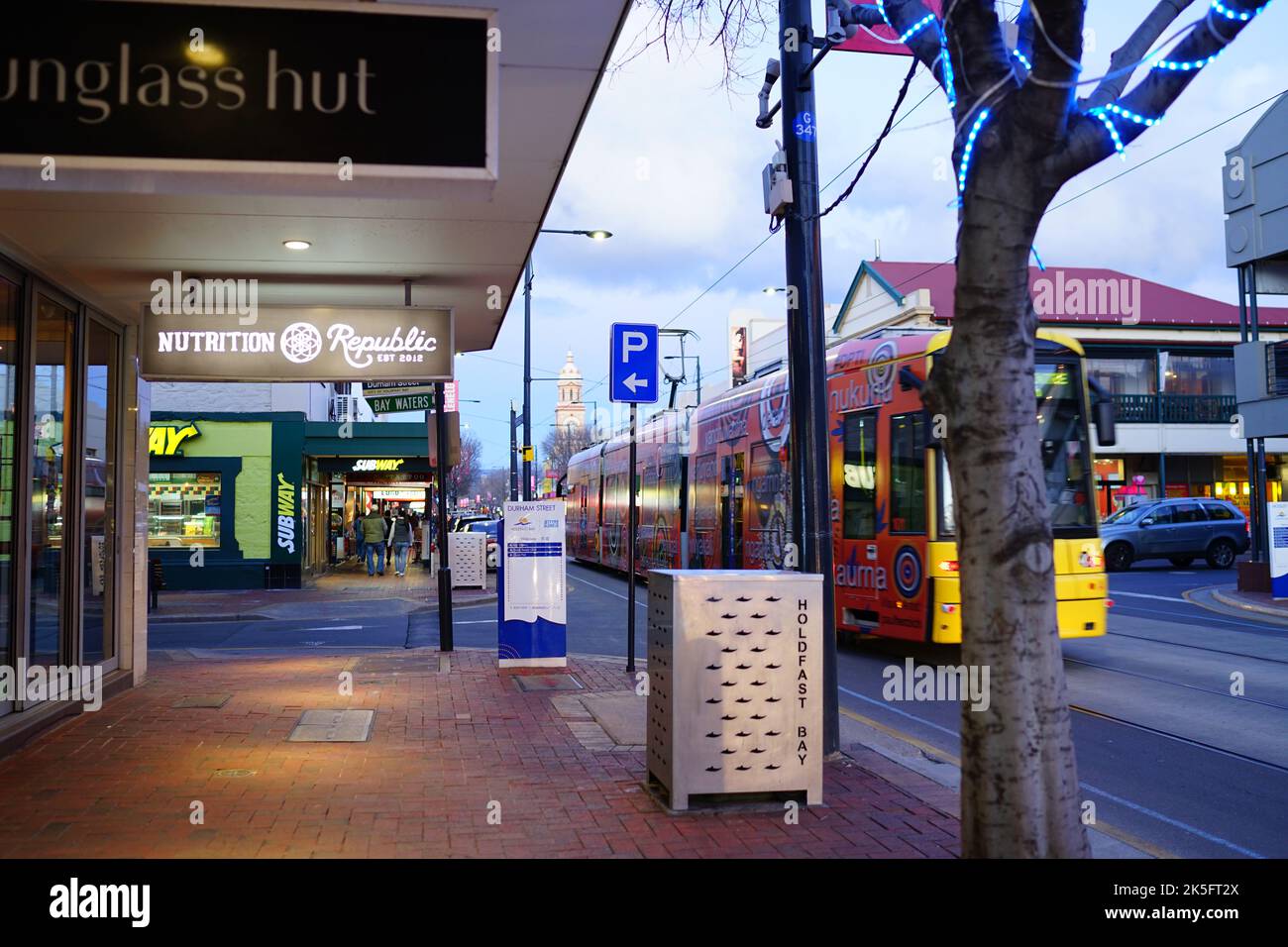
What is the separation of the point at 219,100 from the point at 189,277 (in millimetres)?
5469

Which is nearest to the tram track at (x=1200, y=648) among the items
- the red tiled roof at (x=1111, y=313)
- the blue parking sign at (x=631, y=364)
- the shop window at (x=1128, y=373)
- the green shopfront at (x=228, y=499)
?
the blue parking sign at (x=631, y=364)

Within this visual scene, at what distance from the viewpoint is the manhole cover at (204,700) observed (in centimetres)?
962

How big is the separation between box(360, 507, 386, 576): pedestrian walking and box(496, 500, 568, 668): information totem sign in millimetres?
17136

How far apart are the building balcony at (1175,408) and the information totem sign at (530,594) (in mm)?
35356

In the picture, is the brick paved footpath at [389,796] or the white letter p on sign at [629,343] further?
the white letter p on sign at [629,343]

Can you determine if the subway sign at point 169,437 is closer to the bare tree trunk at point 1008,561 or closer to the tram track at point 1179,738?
the tram track at point 1179,738

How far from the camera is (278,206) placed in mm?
6977

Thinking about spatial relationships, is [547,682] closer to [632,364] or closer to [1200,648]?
[632,364]

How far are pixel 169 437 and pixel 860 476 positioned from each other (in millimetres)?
16883

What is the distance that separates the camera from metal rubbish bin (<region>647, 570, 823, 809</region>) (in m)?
6.15

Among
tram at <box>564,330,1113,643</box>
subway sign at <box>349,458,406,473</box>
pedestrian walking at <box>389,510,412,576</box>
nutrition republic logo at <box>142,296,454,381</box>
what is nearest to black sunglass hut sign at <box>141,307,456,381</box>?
nutrition republic logo at <box>142,296,454,381</box>

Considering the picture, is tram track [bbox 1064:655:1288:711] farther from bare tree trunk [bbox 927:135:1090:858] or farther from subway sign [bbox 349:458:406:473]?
subway sign [bbox 349:458:406:473]
